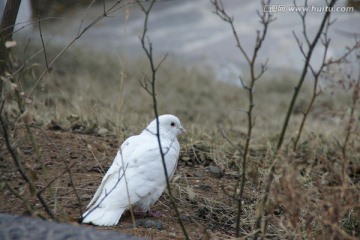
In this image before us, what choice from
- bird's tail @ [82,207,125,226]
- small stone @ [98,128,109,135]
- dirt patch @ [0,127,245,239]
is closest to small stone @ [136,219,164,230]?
dirt patch @ [0,127,245,239]

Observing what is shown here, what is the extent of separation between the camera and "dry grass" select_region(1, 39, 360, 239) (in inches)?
116

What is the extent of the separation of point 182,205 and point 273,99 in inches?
178

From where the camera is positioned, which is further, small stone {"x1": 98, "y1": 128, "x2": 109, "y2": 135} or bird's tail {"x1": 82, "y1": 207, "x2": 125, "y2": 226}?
small stone {"x1": 98, "y1": 128, "x2": 109, "y2": 135}

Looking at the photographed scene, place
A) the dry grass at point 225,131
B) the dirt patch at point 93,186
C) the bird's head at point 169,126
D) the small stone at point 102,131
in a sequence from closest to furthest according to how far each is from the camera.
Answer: the dry grass at point 225,131, the dirt patch at point 93,186, the bird's head at point 169,126, the small stone at point 102,131

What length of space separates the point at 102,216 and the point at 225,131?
9.20 ft

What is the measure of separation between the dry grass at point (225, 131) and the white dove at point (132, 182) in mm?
193

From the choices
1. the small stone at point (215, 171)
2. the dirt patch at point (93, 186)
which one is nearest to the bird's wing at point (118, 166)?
the dirt patch at point (93, 186)

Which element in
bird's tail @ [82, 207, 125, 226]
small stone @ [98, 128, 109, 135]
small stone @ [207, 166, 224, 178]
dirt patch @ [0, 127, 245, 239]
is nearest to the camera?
bird's tail @ [82, 207, 125, 226]

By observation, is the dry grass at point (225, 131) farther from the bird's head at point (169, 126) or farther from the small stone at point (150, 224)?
the bird's head at point (169, 126)

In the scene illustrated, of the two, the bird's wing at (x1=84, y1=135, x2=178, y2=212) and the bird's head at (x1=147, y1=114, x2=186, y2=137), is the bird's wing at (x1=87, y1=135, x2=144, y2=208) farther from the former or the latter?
the bird's head at (x1=147, y1=114, x2=186, y2=137)

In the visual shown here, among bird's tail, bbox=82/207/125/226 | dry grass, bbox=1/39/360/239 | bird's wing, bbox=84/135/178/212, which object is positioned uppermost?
bird's wing, bbox=84/135/178/212

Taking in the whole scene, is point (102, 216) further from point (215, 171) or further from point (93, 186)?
point (215, 171)

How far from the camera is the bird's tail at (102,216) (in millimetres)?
3246

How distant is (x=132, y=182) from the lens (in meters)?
3.49
